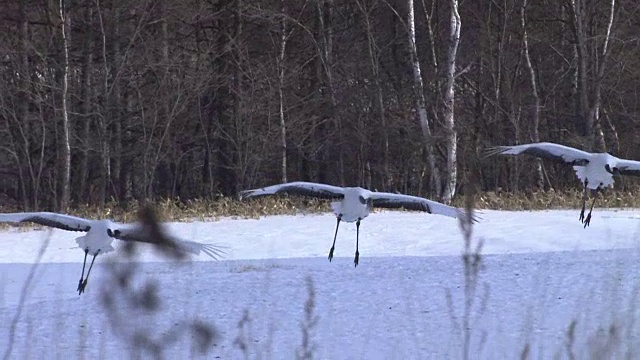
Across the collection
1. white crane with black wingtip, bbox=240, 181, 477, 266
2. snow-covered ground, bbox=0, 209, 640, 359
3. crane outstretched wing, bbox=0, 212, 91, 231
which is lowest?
snow-covered ground, bbox=0, 209, 640, 359

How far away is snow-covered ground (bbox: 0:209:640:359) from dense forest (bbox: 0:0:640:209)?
4.90 meters

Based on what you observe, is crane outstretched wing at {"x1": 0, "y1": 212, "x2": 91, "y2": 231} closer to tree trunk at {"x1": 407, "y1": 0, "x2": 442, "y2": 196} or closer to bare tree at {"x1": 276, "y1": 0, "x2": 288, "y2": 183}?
tree trunk at {"x1": 407, "y1": 0, "x2": 442, "y2": 196}

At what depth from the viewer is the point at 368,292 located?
778 centimetres

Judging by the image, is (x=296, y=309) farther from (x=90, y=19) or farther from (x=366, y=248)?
(x=90, y=19)

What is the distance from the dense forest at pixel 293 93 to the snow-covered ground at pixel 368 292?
4902 mm

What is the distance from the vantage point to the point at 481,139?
20.2 meters

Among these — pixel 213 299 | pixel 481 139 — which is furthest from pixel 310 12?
pixel 213 299

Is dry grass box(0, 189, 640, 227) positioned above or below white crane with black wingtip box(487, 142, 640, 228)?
below

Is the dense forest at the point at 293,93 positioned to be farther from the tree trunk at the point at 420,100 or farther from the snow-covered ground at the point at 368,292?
the snow-covered ground at the point at 368,292

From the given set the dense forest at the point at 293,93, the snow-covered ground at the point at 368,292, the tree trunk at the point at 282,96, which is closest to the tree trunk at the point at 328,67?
the dense forest at the point at 293,93

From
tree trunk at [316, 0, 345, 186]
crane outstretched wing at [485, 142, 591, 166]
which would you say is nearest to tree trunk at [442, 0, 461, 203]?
tree trunk at [316, 0, 345, 186]

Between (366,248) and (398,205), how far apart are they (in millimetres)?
3974

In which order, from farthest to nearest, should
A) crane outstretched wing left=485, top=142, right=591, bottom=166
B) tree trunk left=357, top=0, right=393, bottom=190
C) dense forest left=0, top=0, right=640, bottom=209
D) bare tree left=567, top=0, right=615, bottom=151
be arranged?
tree trunk left=357, top=0, right=393, bottom=190 < bare tree left=567, top=0, right=615, bottom=151 < dense forest left=0, top=0, right=640, bottom=209 < crane outstretched wing left=485, top=142, right=591, bottom=166

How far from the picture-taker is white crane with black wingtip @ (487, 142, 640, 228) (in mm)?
7191
